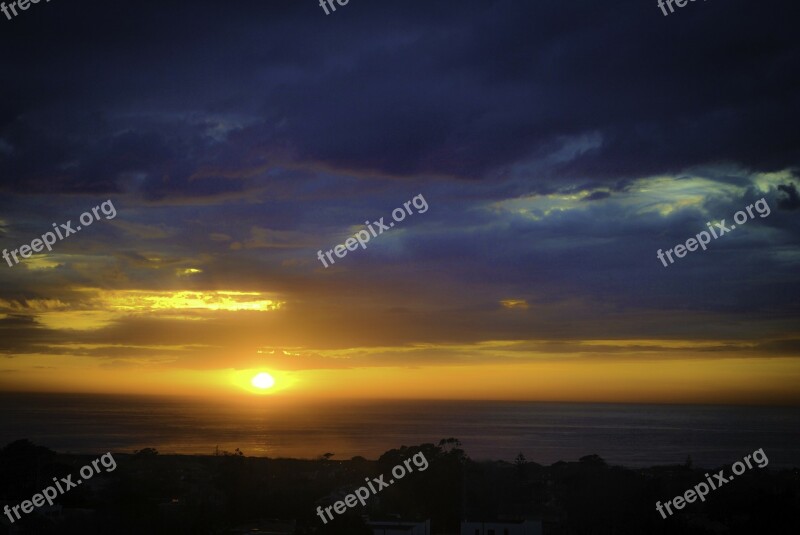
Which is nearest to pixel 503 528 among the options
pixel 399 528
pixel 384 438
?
pixel 399 528

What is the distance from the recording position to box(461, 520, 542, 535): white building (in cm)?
2612

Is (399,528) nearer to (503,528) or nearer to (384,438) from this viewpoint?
(503,528)

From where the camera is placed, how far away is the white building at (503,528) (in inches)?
1029

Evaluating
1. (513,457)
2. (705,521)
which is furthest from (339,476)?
(513,457)

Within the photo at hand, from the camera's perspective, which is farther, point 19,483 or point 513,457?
point 513,457

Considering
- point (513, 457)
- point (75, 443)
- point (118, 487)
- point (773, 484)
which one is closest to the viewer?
point (118, 487)

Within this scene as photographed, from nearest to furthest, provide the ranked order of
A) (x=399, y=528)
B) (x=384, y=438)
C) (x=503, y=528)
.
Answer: (x=399, y=528)
(x=503, y=528)
(x=384, y=438)

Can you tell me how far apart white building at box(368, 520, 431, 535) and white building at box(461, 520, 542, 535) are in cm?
153

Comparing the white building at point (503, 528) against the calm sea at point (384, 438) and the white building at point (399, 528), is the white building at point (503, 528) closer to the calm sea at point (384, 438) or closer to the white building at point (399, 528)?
the white building at point (399, 528)

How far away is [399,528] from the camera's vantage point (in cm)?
2562

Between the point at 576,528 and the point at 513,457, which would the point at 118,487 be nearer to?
the point at 576,528

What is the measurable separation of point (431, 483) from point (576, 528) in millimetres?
7930

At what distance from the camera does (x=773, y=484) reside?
39812 millimetres

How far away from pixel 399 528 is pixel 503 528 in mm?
3627
